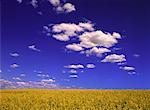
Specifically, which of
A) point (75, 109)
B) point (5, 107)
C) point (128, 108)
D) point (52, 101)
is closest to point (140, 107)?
point (128, 108)

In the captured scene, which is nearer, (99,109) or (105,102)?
(99,109)

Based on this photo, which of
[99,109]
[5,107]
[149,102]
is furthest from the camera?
[149,102]

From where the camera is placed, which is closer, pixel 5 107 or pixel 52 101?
pixel 5 107

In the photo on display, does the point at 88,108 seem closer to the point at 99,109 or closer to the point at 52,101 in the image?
the point at 99,109

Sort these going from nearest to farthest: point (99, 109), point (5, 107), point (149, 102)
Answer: point (99, 109) < point (5, 107) < point (149, 102)

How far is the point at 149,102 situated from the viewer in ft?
53.0

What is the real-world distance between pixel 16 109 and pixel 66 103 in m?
2.63

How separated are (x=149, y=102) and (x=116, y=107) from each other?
1.90 m

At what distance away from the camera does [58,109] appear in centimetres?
1448

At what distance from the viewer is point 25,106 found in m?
14.9

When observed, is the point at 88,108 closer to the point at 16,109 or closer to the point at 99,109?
the point at 99,109

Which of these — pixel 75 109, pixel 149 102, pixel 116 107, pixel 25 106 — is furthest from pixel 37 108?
pixel 149 102

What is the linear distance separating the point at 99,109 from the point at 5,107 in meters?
4.35

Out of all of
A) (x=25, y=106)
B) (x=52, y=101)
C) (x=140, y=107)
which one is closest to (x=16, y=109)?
(x=25, y=106)
